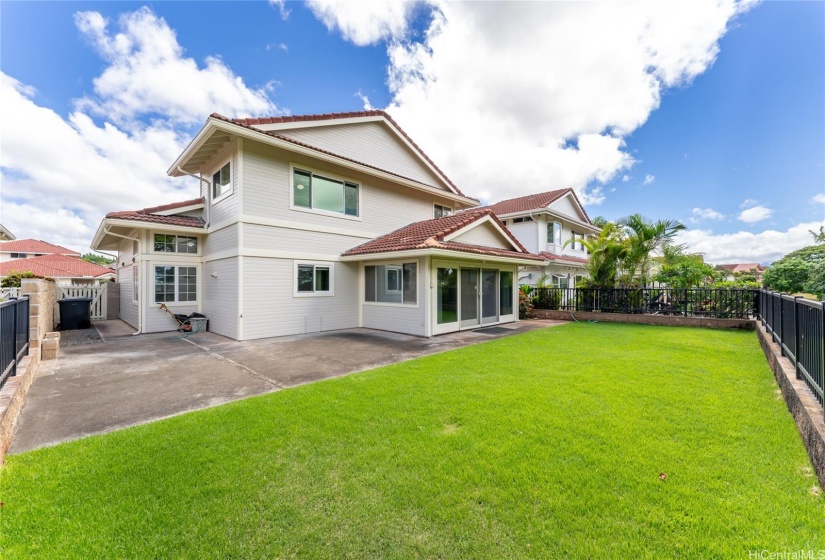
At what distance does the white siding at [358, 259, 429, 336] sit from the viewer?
1064cm

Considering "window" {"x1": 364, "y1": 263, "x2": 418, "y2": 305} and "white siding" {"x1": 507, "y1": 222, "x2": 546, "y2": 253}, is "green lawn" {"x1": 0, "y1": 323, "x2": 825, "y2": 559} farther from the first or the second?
"white siding" {"x1": 507, "y1": 222, "x2": 546, "y2": 253}

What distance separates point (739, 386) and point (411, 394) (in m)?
5.12

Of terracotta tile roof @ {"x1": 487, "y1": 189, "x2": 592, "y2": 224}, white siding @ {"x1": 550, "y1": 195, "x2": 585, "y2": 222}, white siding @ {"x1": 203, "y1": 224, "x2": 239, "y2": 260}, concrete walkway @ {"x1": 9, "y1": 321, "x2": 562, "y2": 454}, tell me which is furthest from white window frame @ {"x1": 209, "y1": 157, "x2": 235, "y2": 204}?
white siding @ {"x1": 550, "y1": 195, "x2": 585, "y2": 222}

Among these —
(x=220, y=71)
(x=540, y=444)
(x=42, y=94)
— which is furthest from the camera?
(x=42, y=94)

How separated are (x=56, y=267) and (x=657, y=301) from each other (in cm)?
4346

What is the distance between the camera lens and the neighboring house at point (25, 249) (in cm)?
3704

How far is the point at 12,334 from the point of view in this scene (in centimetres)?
480

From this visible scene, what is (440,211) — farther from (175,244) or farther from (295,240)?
(175,244)

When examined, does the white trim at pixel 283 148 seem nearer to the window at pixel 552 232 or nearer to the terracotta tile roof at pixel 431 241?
the terracotta tile roof at pixel 431 241

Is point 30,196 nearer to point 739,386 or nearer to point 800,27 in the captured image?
point 739,386

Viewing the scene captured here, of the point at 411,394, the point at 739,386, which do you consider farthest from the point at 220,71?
the point at 739,386

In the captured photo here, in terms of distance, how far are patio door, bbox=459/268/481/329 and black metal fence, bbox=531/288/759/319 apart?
5.05m

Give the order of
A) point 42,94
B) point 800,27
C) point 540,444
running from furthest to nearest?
point 42,94 → point 800,27 → point 540,444

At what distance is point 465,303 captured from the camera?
12.1 m
